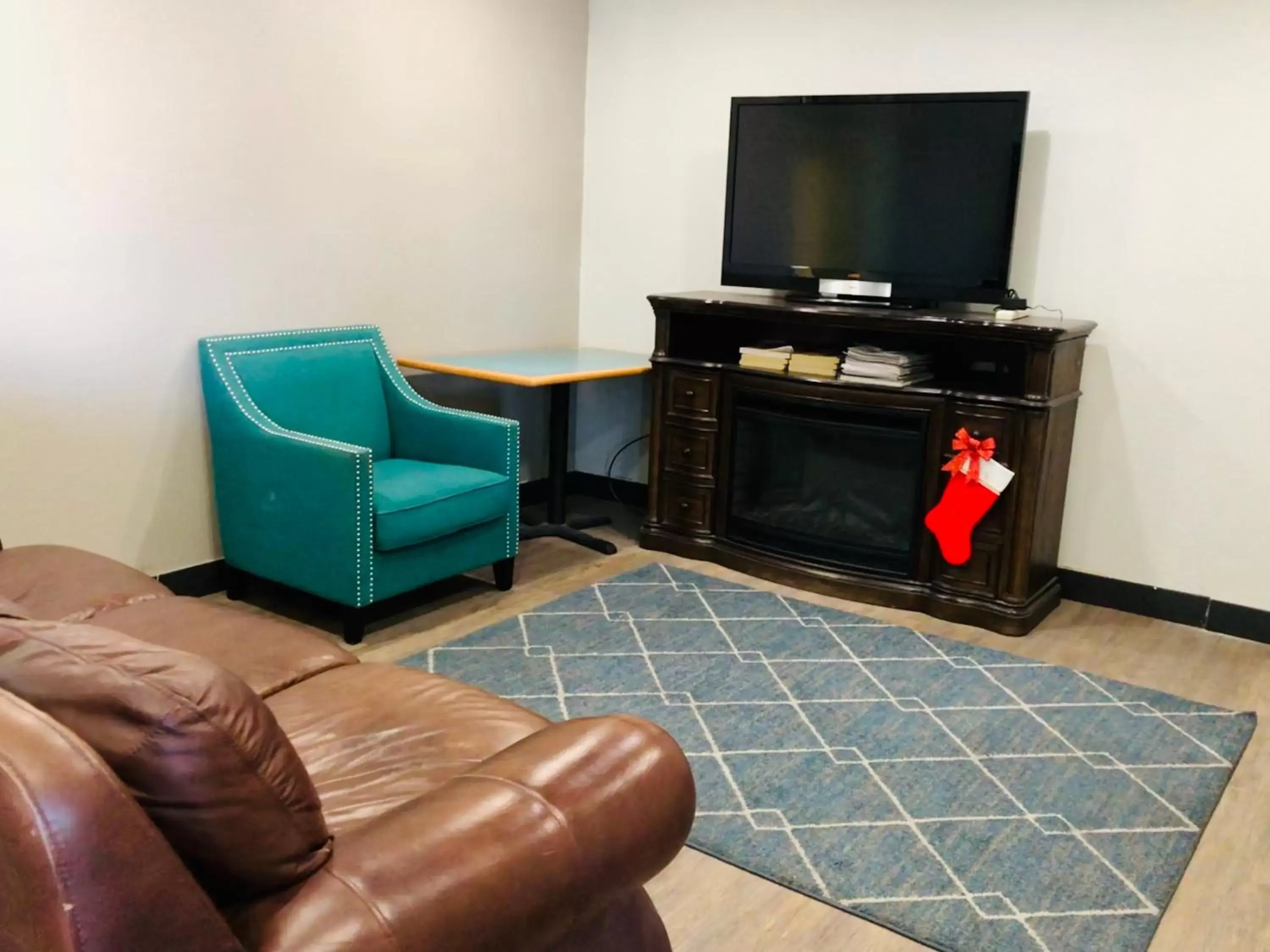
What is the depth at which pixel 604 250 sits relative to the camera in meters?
5.11

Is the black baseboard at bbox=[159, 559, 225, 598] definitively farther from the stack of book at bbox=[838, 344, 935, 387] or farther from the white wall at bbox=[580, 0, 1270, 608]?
the white wall at bbox=[580, 0, 1270, 608]

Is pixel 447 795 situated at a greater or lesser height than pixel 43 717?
lesser

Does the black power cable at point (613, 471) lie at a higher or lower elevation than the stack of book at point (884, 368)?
lower

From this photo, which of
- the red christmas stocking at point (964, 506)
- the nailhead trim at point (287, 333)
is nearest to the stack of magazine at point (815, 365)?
the red christmas stocking at point (964, 506)

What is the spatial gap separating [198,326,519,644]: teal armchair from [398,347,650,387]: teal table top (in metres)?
0.17

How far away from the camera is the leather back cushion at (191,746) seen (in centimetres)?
109

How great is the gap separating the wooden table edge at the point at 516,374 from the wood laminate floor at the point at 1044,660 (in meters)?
0.74

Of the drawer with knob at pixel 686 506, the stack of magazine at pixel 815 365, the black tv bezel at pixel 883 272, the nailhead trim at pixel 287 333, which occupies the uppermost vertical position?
the black tv bezel at pixel 883 272

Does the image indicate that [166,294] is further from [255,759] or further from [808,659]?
[255,759]

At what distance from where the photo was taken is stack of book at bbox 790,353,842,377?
3969 millimetres

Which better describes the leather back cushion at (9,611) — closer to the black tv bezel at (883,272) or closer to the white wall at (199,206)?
the white wall at (199,206)

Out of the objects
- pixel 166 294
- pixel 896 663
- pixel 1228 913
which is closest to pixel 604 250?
pixel 166 294

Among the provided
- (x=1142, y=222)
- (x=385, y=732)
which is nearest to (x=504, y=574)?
(x=385, y=732)

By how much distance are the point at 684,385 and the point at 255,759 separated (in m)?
3.26
